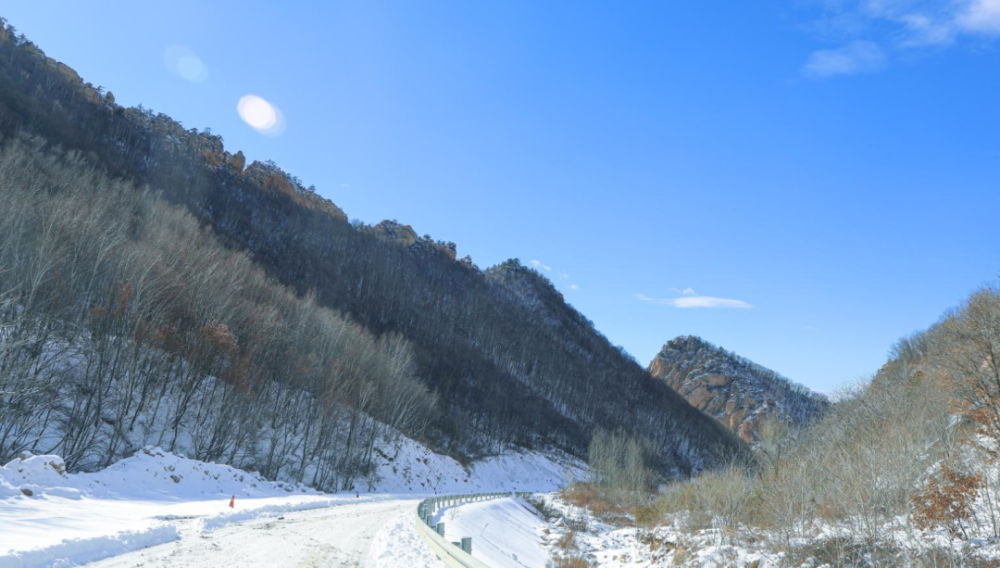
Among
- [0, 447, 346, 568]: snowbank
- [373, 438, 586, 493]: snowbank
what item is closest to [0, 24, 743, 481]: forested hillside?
[373, 438, 586, 493]: snowbank

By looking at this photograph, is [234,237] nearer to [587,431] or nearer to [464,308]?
[464,308]

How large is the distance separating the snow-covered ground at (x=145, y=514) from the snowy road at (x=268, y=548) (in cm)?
4

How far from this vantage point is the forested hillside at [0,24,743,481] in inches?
1165

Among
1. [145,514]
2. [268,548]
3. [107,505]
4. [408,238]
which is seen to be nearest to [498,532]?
[145,514]

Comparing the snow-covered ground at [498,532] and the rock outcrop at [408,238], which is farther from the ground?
the rock outcrop at [408,238]

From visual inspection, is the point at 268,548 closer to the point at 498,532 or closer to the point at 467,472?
the point at 498,532

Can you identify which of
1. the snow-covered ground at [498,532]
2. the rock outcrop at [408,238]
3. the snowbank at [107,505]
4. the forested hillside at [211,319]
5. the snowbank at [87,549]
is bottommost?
the snow-covered ground at [498,532]

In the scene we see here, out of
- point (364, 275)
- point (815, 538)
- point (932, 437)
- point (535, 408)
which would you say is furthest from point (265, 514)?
point (364, 275)

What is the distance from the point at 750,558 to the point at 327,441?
35.6 m

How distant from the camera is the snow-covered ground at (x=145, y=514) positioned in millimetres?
9531

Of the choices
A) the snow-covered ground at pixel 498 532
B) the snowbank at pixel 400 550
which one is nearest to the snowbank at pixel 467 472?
the snow-covered ground at pixel 498 532

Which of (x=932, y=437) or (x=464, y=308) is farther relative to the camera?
(x=464, y=308)

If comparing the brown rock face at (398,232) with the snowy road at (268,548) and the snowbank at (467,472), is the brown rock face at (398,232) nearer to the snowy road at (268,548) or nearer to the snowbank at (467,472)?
the snowbank at (467,472)

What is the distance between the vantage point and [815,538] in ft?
56.0
